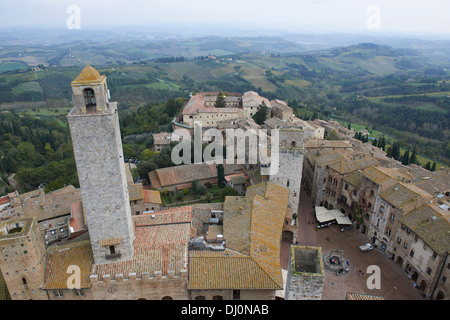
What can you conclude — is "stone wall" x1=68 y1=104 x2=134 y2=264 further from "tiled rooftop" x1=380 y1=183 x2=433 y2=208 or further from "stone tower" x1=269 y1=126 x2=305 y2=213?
"tiled rooftop" x1=380 y1=183 x2=433 y2=208

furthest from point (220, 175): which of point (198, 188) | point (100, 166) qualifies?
point (100, 166)

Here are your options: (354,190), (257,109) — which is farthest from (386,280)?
(257,109)

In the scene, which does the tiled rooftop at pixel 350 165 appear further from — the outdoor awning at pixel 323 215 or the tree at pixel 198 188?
the tree at pixel 198 188

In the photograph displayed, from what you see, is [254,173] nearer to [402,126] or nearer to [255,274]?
[255,274]

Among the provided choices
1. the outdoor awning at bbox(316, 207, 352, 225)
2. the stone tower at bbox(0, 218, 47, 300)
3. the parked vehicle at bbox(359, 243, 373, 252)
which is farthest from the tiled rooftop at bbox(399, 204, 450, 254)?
the stone tower at bbox(0, 218, 47, 300)

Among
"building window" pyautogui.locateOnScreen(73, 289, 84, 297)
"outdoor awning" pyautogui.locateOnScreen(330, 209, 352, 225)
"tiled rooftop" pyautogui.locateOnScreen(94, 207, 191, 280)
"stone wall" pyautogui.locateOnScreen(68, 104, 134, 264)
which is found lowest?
"outdoor awning" pyautogui.locateOnScreen(330, 209, 352, 225)

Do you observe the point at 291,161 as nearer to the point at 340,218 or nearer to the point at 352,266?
the point at 340,218

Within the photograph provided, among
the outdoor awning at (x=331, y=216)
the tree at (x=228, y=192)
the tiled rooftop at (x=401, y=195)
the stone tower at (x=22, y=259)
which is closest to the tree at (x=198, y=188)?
the tree at (x=228, y=192)
